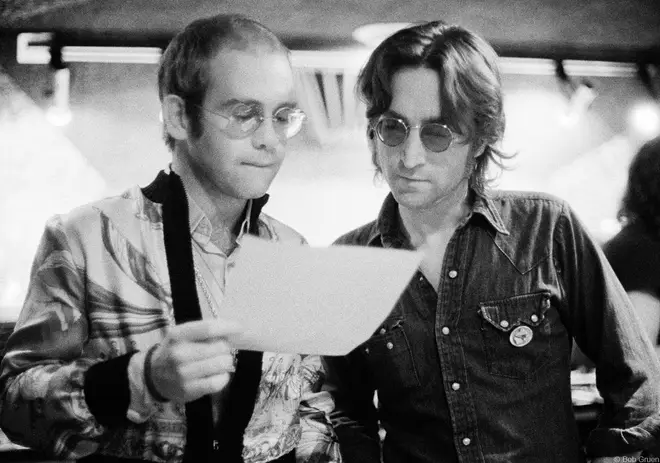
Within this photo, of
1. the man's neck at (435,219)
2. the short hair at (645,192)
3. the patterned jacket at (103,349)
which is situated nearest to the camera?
the patterned jacket at (103,349)

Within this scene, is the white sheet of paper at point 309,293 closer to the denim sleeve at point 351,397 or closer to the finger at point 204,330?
the finger at point 204,330

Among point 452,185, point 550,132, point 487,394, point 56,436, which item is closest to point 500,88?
point 452,185

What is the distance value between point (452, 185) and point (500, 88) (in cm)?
40

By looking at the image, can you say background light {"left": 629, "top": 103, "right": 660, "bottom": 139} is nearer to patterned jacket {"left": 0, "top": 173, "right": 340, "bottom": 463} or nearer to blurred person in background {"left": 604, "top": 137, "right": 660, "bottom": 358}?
blurred person in background {"left": 604, "top": 137, "right": 660, "bottom": 358}

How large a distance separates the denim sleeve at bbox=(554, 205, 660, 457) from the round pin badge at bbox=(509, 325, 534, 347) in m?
0.13

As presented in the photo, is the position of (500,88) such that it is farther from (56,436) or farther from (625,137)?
(625,137)

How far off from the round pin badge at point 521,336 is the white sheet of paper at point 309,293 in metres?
0.66

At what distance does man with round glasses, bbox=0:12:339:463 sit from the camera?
1.04 metres

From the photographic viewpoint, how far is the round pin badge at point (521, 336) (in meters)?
1.53

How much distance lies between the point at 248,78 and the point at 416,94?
0.54 metres

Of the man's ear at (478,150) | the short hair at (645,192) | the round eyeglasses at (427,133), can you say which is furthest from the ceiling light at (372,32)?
the round eyeglasses at (427,133)

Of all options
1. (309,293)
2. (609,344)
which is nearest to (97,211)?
(309,293)

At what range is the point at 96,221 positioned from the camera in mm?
1231

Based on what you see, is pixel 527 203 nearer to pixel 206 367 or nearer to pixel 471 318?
pixel 471 318
